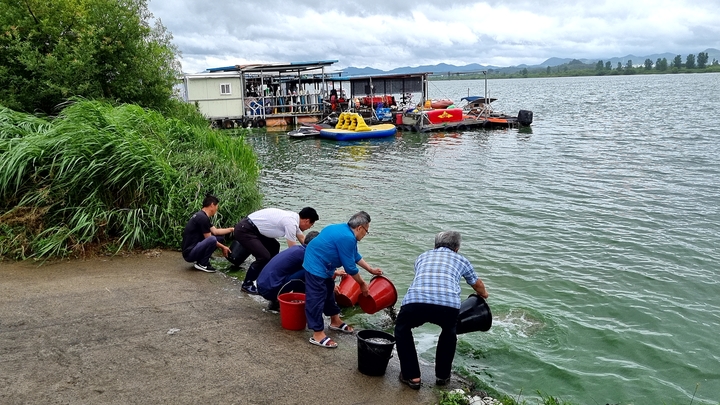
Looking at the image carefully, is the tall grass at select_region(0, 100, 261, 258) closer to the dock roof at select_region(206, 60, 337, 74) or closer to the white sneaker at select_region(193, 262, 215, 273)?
the white sneaker at select_region(193, 262, 215, 273)

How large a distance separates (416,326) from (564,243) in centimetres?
786

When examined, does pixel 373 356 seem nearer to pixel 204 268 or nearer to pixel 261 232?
pixel 261 232

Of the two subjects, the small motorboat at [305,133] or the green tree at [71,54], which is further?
the small motorboat at [305,133]

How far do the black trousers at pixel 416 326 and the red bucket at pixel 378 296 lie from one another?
4.49ft

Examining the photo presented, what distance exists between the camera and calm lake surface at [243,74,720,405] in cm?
689

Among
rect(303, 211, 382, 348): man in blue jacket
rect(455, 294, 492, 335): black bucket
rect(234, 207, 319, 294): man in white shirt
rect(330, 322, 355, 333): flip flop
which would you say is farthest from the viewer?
rect(234, 207, 319, 294): man in white shirt

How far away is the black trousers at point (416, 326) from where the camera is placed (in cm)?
521

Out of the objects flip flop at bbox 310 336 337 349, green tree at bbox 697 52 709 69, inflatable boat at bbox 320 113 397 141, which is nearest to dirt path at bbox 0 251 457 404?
flip flop at bbox 310 336 337 349

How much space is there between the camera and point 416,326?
5.31m

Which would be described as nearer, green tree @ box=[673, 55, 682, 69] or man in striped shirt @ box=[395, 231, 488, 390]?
man in striped shirt @ box=[395, 231, 488, 390]

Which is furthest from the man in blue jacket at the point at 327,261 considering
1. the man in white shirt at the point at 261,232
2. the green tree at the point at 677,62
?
the green tree at the point at 677,62

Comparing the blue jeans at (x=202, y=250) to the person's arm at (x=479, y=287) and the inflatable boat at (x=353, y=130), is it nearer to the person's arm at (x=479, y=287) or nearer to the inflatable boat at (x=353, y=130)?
the person's arm at (x=479, y=287)

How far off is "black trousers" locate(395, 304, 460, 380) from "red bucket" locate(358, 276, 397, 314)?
1368 millimetres

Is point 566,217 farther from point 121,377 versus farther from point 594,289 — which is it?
point 121,377
